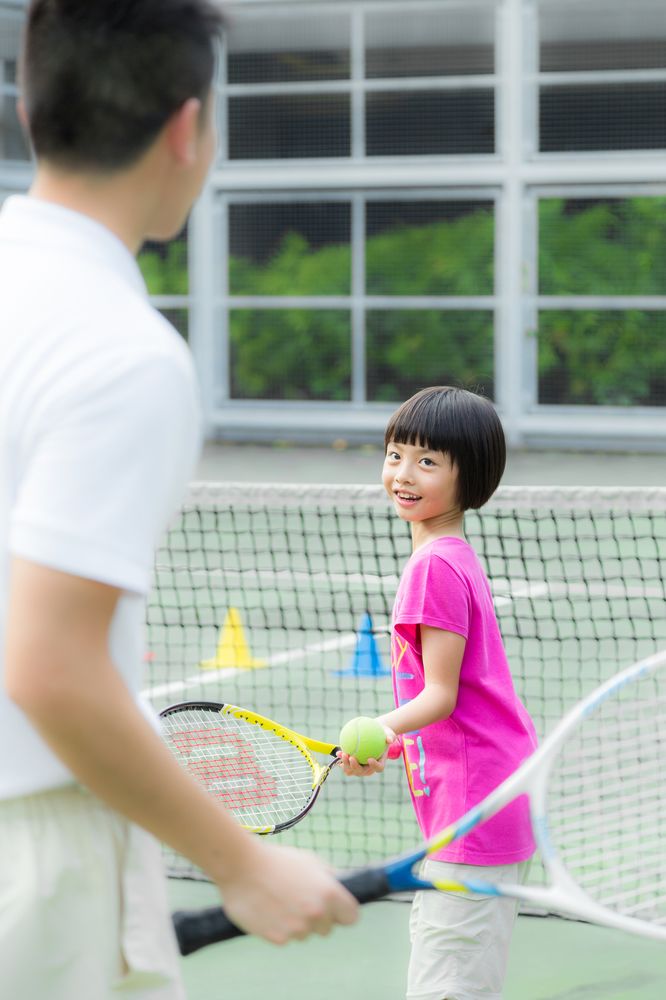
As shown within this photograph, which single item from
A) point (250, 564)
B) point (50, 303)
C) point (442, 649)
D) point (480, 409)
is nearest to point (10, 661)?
point (50, 303)

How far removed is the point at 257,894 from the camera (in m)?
1.18

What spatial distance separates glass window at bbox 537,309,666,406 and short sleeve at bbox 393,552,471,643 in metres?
10.2

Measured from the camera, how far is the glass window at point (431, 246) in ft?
40.4

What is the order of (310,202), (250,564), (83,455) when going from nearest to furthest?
(83,455) → (250,564) → (310,202)

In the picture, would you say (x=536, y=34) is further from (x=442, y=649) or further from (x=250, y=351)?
(x=442, y=649)

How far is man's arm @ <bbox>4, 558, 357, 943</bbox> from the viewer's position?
41.2 inches

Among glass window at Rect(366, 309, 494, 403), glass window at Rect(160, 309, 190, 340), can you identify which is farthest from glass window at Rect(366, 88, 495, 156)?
glass window at Rect(160, 309, 190, 340)

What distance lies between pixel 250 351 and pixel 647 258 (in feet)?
12.0

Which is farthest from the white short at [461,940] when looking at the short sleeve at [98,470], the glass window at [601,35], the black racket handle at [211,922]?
the glass window at [601,35]

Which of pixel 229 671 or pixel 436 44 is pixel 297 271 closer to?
pixel 436 44

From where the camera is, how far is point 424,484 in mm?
2209

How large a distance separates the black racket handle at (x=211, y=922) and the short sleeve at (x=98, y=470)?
48cm

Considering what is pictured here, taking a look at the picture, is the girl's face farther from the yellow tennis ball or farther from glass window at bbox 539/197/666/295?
glass window at bbox 539/197/666/295

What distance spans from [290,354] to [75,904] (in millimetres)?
11914
